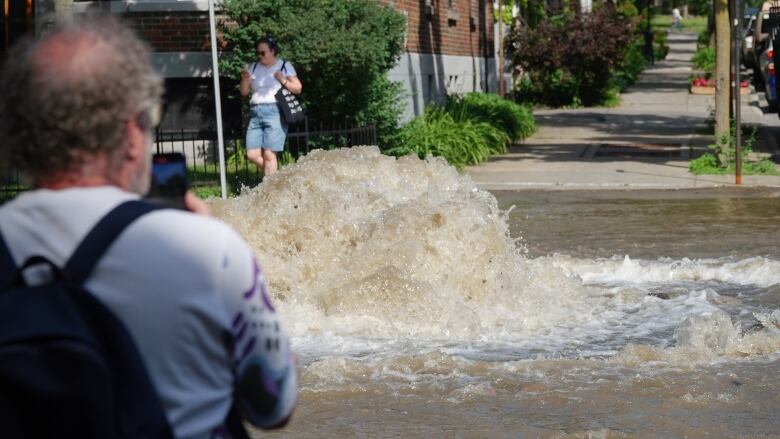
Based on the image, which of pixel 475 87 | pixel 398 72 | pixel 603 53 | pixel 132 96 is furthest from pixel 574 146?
pixel 132 96

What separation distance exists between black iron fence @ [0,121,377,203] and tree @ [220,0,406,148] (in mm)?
313

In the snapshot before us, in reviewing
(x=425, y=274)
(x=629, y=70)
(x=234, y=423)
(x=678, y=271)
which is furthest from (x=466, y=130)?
(x=629, y=70)

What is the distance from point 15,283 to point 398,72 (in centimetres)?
1820

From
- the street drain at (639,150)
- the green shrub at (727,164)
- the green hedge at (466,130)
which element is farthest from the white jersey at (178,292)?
the street drain at (639,150)

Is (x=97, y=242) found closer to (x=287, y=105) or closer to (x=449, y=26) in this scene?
(x=287, y=105)

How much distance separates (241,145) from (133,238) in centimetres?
1406

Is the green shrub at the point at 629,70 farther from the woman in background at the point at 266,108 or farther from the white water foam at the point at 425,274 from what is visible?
the white water foam at the point at 425,274

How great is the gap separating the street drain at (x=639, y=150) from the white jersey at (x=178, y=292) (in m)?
17.1

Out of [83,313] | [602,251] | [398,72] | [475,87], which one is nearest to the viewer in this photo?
[83,313]

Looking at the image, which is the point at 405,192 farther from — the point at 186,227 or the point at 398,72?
the point at 398,72

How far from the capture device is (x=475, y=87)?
90.3ft

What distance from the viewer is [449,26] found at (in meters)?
25.0

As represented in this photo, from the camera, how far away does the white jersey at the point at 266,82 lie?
42.4ft

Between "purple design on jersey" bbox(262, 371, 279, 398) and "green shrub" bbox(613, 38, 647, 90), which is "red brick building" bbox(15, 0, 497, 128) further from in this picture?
"green shrub" bbox(613, 38, 647, 90)
